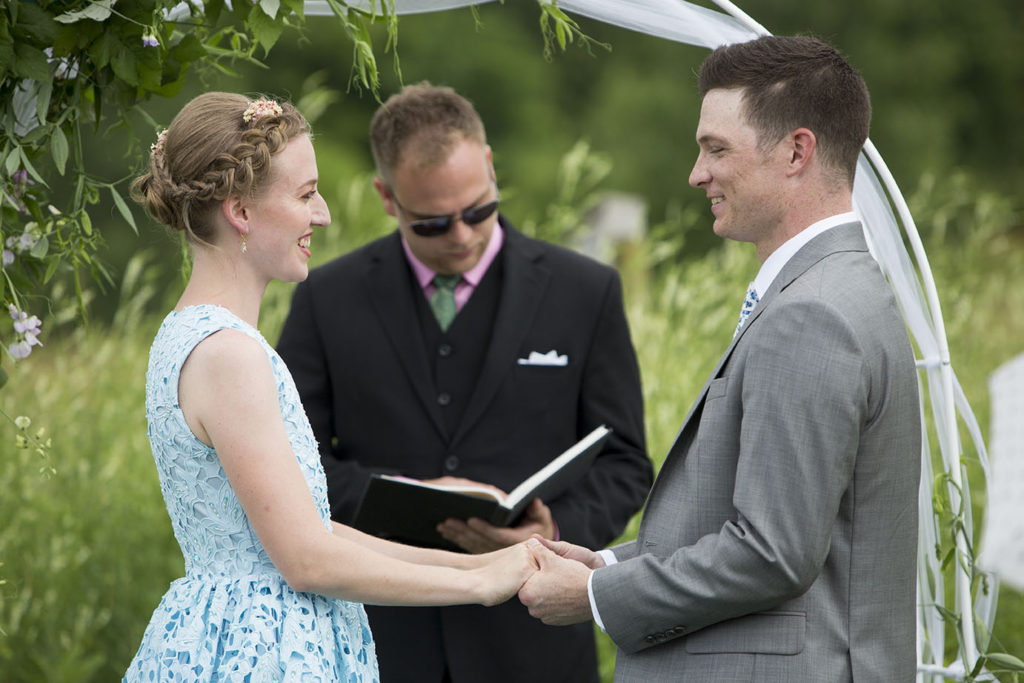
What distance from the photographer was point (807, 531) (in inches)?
86.7

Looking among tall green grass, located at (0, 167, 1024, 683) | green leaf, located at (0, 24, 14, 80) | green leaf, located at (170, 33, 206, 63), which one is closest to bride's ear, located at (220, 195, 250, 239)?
green leaf, located at (0, 24, 14, 80)

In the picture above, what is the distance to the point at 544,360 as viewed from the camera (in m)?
3.66

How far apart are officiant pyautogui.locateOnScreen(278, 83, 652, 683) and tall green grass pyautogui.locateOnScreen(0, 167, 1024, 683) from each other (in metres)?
1.45

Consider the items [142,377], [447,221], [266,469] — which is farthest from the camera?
[142,377]

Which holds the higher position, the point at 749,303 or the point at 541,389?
the point at 749,303

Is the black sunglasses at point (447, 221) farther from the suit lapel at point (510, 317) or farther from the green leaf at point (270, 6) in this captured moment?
the green leaf at point (270, 6)

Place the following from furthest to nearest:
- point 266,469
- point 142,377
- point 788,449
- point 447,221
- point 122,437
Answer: point 142,377 < point 122,437 < point 447,221 < point 266,469 < point 788,449

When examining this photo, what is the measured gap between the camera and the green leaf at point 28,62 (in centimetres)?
256

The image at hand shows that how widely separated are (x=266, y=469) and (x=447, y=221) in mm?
1474

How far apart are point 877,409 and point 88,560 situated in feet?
13.5

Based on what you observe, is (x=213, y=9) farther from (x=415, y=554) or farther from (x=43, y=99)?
(x=415, y=554)

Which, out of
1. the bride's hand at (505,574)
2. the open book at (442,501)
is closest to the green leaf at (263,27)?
the open book at (442,501)

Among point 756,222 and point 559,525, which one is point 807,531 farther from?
point 559,525

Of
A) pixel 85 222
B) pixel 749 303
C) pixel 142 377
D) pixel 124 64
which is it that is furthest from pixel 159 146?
pixel 142 377
